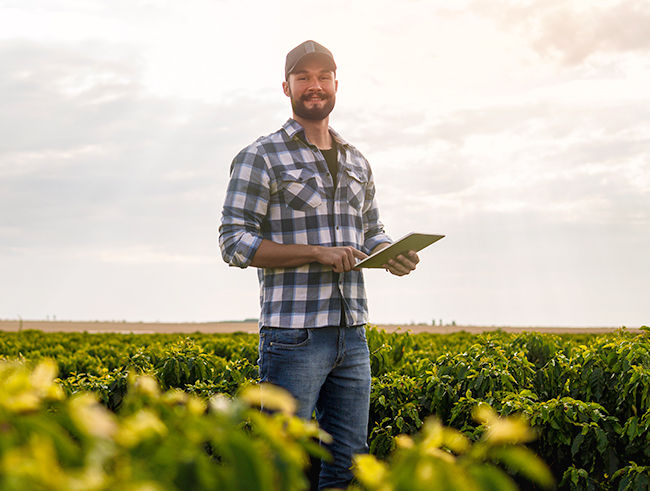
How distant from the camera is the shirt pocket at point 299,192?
10.7 feet

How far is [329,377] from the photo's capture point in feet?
10.6

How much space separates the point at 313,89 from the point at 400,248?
1103 millimetres

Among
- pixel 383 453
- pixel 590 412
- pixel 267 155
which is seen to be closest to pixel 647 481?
pixel 590 412

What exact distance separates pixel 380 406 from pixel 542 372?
1.26m

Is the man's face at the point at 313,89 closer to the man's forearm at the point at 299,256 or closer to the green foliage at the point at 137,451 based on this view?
the man's forearm at the point at 299,256

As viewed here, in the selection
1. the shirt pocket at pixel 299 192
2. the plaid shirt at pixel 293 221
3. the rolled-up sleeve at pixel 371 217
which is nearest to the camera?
the plaid shirt at pixel 293 221

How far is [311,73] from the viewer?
11.0ft

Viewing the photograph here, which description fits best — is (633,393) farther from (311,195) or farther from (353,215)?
(311,195)

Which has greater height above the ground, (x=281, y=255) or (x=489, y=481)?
(x=281, y=255)

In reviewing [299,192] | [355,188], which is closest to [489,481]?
[299,192]

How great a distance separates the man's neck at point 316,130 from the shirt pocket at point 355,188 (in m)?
0.25

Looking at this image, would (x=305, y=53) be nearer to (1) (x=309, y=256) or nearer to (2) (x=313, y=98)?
(2) (x=313, y=98)

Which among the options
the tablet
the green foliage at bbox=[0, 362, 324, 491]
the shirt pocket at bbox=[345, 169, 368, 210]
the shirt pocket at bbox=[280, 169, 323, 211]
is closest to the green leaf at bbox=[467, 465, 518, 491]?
the green foliage at bbox=[0, 362, 324, 491]

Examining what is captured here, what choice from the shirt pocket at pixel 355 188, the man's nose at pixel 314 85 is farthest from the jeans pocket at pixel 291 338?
the man's nose at pixel 314 85
